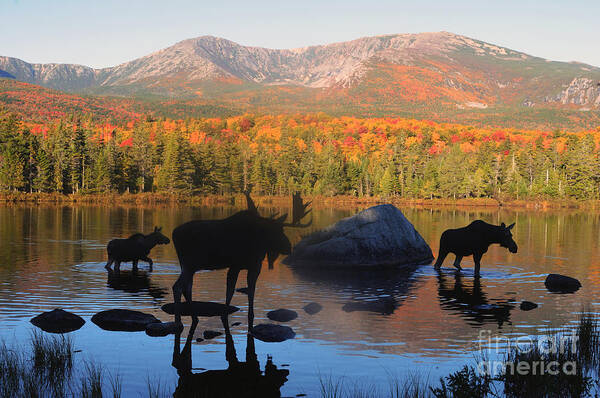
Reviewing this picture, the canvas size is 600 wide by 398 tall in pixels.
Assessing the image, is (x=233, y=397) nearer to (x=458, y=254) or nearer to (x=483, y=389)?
(x=483, y=389)

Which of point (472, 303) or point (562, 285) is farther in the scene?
point (562, 285)

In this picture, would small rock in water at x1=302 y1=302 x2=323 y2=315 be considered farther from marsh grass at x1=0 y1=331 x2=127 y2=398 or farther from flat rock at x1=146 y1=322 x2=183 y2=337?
marsh grass at x1=0 y1=331 x2=127 y2=398

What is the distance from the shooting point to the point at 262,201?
10738 cm

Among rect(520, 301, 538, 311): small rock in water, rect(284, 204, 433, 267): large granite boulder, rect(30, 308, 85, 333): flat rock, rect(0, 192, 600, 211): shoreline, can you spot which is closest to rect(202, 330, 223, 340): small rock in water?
rect(30, 308, 85, 333): flat rock

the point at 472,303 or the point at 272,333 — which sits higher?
the point at 272,333

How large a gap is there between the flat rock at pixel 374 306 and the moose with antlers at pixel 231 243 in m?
3.78

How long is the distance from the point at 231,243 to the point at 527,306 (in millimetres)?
9125

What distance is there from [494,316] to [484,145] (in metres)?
143

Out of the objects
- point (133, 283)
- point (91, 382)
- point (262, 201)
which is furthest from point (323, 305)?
point (262, 201)

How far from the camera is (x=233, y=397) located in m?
9.42

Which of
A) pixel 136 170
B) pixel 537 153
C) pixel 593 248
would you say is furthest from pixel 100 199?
pixel 537 153

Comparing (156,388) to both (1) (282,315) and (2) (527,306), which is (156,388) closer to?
(1) (282,315)

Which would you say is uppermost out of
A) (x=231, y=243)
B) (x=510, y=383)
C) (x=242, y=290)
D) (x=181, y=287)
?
(x=231, y=243)

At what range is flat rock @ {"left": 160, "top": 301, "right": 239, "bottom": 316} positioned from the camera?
1493cm
